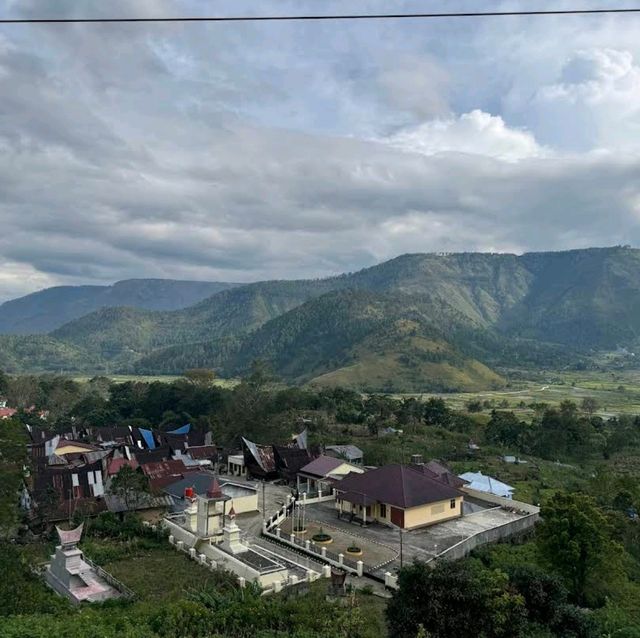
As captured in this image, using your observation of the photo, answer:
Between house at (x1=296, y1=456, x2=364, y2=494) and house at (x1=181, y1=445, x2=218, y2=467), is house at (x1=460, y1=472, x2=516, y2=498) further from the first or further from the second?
house at (x1=181, y1=445, x2=218, y2=467)

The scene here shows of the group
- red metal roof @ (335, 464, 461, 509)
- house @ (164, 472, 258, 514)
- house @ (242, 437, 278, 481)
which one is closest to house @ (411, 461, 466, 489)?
red metal roof @ (335, 464, 461, 509)

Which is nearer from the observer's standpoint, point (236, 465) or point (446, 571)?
point (446, 571)

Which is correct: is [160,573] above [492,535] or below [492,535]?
above

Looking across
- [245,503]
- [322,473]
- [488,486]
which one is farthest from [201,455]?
[488,486]

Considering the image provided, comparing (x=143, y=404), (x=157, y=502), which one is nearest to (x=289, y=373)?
(x=143, y=404)

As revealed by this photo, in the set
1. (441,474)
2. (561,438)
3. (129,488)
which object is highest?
(129,488)

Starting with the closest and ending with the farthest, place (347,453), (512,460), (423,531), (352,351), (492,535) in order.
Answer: (492,535) < (423,531) < (347,453) < (512,460) < (352,351)

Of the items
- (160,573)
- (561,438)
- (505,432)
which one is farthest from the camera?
(505,432)

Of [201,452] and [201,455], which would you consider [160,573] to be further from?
[201,452]
